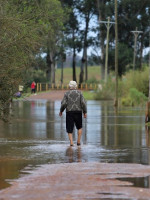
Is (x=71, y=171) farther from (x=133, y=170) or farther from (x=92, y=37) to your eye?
(x=92, y=37)

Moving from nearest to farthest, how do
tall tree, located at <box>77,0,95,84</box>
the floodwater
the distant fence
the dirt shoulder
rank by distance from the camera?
the dirt shoulder
the floodwater
the distant fence
tall tree, located at <box>77,0,95,84</box>

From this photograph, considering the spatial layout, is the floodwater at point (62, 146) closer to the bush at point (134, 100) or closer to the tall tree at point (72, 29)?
the bush at point (134, 100)

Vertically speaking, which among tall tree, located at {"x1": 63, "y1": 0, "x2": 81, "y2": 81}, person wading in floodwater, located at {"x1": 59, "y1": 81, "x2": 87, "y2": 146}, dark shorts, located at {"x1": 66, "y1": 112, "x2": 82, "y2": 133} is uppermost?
tall tree, located at {"x1": 63, "y1": 0, "x2": 81, "y2": 81}

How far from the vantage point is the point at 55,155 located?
15.1 metres

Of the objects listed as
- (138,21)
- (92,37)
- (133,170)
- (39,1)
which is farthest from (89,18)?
(133,170)

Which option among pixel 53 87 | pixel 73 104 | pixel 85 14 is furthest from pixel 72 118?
pixel 85 14

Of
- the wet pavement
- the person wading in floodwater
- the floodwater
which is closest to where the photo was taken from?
the wet pavement

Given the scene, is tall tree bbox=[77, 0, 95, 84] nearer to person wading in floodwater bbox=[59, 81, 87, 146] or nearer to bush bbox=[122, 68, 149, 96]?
bush bbox=[122, 68, 149, 96]

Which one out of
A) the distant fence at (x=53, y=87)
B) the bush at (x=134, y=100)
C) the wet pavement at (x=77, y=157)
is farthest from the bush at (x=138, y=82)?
the distant fence at (x=53, y=87)

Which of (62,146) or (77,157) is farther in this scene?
(62,146)

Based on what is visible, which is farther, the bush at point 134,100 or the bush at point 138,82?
the bush at point 138,82

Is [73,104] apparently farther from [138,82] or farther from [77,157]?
[138,82]

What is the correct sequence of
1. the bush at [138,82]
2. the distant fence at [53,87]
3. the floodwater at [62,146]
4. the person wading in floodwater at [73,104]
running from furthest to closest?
the distant fence at [53,87] → the bush at [138,82] → the person wading in floodwater at [73,104] → the floodwater at [62,146]

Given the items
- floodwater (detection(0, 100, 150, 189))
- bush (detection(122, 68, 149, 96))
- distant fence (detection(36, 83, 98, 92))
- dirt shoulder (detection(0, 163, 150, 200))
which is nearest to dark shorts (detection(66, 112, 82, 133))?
floodwater (detection(0, 100, 150, 189))
